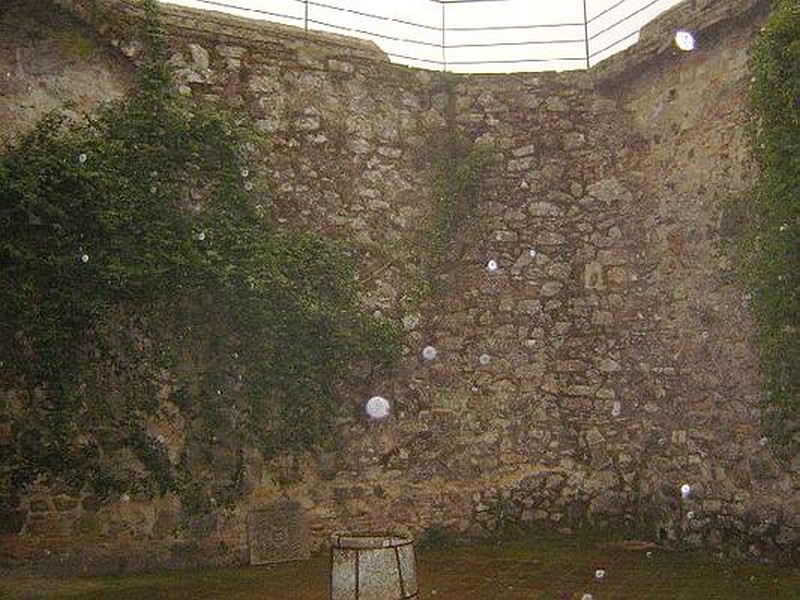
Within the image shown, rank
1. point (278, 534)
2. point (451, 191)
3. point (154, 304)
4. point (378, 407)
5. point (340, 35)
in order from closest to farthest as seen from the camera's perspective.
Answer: point (154, 304) < point (278, 534) < point (378, 407) < point (340, 35) < point (451, 191)

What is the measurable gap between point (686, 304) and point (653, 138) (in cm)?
183

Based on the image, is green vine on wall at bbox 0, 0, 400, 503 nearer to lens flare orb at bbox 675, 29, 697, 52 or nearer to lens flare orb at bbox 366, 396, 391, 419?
lens flare orb at bbox 366, 396, 391, 419

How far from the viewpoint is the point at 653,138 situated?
8109 mm

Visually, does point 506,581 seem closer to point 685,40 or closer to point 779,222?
point 779,222

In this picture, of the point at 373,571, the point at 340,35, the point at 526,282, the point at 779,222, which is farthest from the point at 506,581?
the point at 340,35

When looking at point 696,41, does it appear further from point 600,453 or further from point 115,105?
point 115,105

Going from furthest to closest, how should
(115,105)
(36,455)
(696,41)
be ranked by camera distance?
(696,41) < (115,105) < (36,455)

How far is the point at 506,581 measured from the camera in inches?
246

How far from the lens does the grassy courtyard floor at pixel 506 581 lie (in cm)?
582

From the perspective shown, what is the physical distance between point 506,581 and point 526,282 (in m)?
3.19

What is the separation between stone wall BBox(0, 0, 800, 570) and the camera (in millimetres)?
7129

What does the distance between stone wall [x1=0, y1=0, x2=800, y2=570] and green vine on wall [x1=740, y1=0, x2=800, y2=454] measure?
41cm

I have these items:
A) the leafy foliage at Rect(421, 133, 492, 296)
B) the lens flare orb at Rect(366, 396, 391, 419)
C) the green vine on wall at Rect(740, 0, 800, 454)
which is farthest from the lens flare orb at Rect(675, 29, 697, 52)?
the lens flare orb at Rect(366, 396, 391, 419)

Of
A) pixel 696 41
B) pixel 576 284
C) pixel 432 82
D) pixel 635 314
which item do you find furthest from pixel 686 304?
pixel 432 82
